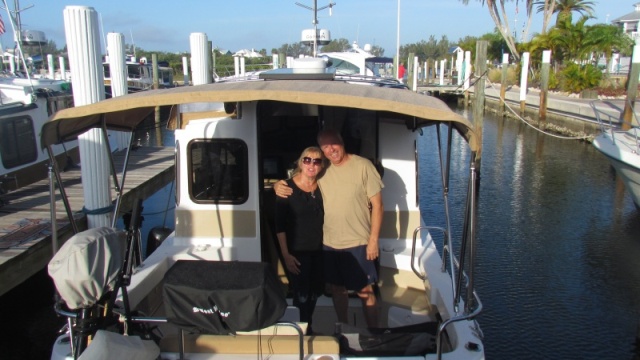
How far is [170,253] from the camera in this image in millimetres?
4844

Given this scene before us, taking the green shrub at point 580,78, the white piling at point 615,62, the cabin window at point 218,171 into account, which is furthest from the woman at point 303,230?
the white piling at point 615,62

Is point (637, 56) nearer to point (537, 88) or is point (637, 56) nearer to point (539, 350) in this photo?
point (539, 350)

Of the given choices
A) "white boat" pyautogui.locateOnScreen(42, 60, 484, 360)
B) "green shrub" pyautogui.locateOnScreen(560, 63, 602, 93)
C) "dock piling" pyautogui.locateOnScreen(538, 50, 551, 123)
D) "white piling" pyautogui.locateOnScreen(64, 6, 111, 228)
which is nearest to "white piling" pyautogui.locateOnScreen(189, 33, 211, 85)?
"white piling" pyautogui.locateOnScreen(64, 6, 111, 228)

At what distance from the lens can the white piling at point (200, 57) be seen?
10953mm

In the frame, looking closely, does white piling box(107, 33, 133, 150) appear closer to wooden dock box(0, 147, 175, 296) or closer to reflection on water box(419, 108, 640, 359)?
wooden dock box(0, 147, 175, 296)

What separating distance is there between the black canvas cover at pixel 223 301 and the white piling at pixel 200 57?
845cm

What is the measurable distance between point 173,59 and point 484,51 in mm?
57022

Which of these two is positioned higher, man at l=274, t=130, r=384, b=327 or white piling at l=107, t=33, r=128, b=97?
white piling at l=107, t=33, r=128, b=97

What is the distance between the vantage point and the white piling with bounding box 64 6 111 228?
6.42 meters

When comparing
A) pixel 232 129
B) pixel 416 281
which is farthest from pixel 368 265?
pixel 232 129

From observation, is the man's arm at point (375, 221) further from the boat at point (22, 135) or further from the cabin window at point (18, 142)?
the cabin window at point (18, 142)

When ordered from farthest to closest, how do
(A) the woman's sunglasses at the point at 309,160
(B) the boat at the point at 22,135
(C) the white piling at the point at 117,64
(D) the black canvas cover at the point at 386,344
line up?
1. (C) the white piling at the point at 117,64
2. (B) the boat at the point at 22,135
3. (A) the woman's sunglasses at the point at 309,160
4. (D) the black canvas cover at the point at 386,344

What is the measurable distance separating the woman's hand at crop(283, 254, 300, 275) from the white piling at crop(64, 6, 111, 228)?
3.32m

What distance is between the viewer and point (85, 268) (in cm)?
290
